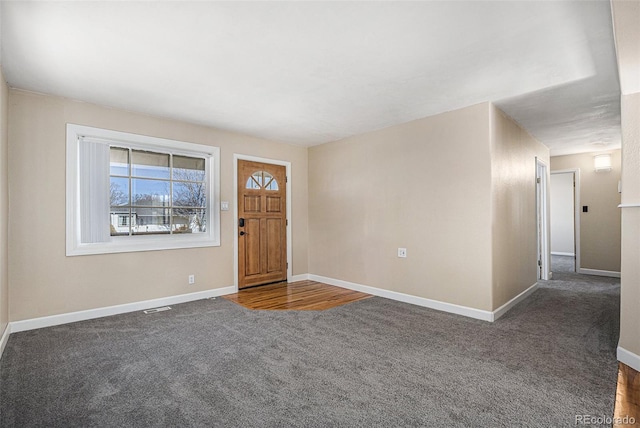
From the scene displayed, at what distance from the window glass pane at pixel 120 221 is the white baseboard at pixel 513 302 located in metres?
4.40

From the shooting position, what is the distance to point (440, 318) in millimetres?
3561

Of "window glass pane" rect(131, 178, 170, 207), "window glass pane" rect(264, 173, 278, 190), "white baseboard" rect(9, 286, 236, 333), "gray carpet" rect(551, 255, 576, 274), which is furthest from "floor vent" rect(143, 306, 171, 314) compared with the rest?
"gray carpet" rect(551, 255, 576, 274)

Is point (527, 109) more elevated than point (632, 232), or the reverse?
point (527, 109)

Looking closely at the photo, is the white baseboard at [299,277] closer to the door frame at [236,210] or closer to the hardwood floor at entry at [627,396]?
the door frame at [236,210]

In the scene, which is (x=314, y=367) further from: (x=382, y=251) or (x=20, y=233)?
(x=20, y=233)

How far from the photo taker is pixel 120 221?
3898mm

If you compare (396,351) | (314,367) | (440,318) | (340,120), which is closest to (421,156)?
(340,120)

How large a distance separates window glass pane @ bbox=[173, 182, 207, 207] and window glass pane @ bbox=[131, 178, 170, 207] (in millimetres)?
122

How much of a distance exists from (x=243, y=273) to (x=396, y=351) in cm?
295

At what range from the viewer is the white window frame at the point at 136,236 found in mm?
3465

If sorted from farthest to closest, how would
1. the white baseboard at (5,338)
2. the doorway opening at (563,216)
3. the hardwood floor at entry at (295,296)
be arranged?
the doorway opening at (563,216) < the hardwood floor at entry at (295,296) < the white baseboard at (5,338)

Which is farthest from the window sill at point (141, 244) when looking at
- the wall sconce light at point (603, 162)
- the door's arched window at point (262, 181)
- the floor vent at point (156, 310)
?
the wall sconce light at point (603, 162)

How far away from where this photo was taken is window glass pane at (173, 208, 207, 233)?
4.38m

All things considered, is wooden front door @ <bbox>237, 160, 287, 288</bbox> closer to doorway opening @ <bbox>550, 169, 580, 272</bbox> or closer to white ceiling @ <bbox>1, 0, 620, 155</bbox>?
white ceiling @ <bbox>1, 0, 620, 155</bbox>
